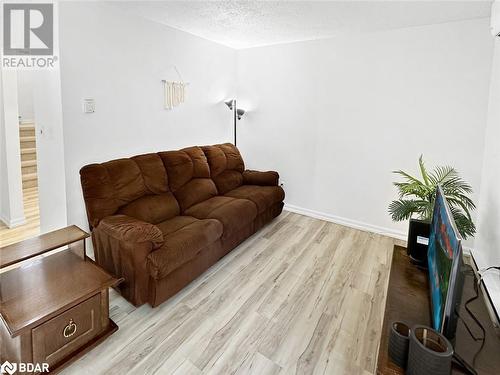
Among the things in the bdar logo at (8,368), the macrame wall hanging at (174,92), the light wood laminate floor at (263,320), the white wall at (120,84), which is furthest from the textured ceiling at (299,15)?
the bdar logo at (8,368)

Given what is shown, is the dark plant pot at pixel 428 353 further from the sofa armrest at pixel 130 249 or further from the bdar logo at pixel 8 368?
the bdar logo at pixel 8 368

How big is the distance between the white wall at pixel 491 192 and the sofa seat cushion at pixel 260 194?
2016 millimetres

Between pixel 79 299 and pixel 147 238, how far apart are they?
55 cm

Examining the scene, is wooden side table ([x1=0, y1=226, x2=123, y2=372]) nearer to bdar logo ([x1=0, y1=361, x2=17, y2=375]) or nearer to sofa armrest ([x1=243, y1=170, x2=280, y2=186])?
bdar logo ([x1=0, y1=361, x2=17, y2=375])

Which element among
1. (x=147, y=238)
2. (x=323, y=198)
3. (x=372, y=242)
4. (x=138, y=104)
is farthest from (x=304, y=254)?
(x=138, y=104)

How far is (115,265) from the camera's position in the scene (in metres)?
2.30

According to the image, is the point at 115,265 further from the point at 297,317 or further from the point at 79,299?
the point at 297,317

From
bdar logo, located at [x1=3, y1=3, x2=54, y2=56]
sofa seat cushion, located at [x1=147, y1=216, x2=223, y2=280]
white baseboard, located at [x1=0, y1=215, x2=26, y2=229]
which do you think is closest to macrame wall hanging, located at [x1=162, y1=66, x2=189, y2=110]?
bdar logo, located at [x1=3, y1=3, x2=54, y2=56]

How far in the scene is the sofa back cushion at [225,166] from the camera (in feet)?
12.2

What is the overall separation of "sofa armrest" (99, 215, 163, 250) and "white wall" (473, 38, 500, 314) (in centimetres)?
242

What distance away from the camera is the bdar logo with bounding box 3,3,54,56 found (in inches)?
97.7

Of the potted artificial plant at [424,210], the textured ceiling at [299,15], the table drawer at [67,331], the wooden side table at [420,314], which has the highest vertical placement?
the textured ceiling at [299,15]

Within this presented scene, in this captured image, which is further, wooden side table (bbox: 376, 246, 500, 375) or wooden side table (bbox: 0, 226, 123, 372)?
wooden side table (bbox: 0, 226, 123, 372)

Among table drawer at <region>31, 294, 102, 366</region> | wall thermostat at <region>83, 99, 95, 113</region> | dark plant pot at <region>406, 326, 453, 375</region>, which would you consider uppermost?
wall thermostat at <region>83, 99, 95, 113</region>
